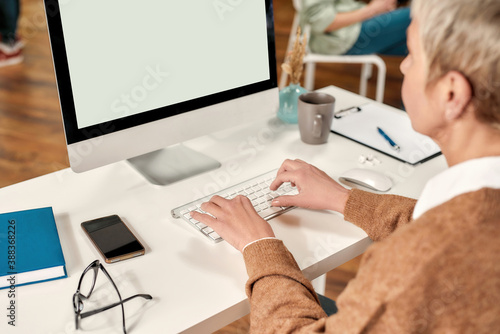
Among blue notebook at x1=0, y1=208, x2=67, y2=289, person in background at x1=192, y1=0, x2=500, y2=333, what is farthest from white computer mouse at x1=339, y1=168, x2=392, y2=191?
blue notebook at x1=0, y1=208, x2=67, y2=289

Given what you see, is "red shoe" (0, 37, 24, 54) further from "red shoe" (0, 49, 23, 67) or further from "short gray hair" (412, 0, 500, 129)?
"short gray hair" (412, 0, 500, 129)

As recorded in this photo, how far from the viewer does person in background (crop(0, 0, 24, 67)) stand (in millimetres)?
3826

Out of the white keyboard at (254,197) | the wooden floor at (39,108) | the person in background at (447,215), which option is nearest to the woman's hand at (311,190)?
the white keyboard at (254,197)

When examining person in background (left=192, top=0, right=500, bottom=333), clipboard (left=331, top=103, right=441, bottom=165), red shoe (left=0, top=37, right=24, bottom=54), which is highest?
person in background (left=192, top=0, right=500, bottom=333)

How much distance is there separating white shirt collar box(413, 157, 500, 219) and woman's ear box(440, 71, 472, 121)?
0.06 meters

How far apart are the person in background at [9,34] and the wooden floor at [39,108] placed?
77 mm

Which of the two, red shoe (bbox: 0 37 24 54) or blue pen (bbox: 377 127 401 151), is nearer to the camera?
blue pen (bbox: 377 127 401 151)

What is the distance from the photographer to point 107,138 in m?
1.08

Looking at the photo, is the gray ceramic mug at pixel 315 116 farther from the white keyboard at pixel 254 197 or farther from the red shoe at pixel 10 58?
the red shoe at pixel 10 58

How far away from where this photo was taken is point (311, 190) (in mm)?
1090

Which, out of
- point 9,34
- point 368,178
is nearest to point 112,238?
point 368,178

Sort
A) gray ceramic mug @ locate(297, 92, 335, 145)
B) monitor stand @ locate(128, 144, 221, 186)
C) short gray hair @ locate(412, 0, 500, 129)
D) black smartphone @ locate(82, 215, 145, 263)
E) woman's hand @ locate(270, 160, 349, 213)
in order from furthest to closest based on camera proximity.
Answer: gray ceramic mug @ locate(297, 92, 335, 145) → monitor stand @ locate(128, 144, 221, 186) → woman's hand @ locate(270, 160, 349, 213) → black smartphone @ locate(82, 215, 145, 263) → short gray hair @ locate(412, 0, 500, 129)

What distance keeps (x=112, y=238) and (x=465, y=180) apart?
0.61m

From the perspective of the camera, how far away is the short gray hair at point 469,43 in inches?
23.7
